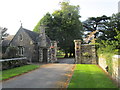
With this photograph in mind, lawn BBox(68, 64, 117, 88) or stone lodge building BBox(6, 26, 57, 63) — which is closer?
lawn BBox(68, 64, 117, 88)

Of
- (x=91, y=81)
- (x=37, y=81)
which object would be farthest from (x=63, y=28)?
(x=91, y=81)

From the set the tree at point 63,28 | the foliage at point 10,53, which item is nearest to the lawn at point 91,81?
the foliage at point 10,53

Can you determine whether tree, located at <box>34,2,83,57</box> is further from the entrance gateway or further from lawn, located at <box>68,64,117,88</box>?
lawn, located at <box>68,64,117,88</box>

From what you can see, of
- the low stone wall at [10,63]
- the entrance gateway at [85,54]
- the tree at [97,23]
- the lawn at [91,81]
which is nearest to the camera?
the lawn at [91,81]

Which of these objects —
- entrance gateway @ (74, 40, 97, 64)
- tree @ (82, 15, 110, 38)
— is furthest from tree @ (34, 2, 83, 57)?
entrance gateway @ (74, 40, 97, 64)

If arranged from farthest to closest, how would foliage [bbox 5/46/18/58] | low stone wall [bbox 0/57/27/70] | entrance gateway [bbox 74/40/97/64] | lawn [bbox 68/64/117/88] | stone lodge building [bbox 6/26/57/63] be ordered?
stone lodge building [bbox 6/26/57/63] → entrance gateway [bbox 74/40/97/64] → foliage [bbox 5/46/18/58] → low stone wall [bbox 0/57/27/70] → lawn [bbox 68/64/117/88]

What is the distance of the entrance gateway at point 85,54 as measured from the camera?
21.0 metres

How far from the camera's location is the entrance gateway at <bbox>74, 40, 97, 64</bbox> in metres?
21.0

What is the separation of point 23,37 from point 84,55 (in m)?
13.9

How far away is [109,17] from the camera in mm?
40750

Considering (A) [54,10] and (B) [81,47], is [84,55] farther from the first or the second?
(A) [54,10]

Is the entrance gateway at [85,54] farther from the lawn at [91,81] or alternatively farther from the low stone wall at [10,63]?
the lawn at [91,81]

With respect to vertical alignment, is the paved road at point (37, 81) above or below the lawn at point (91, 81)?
below

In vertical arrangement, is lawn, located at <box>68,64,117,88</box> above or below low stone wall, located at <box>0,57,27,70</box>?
below
